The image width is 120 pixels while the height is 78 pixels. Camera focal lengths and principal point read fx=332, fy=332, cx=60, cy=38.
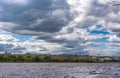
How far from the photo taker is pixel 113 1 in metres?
56.8

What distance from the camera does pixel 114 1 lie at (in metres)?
57.5

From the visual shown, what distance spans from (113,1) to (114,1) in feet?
2.56
